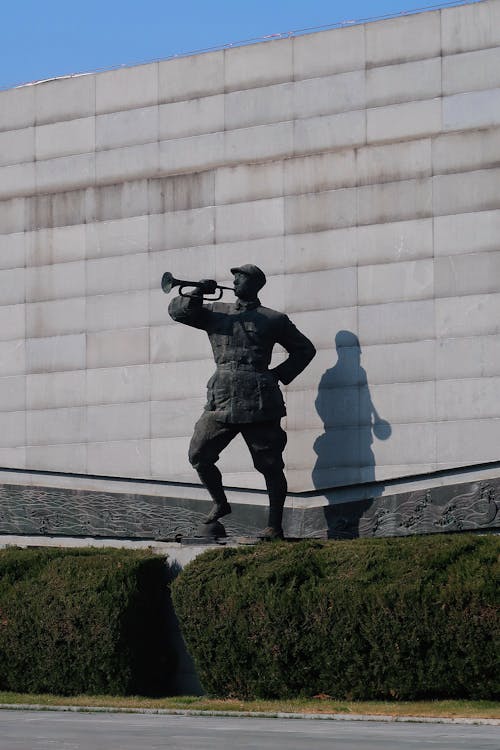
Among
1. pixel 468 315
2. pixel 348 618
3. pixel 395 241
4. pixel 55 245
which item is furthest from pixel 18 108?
pixel 348 618

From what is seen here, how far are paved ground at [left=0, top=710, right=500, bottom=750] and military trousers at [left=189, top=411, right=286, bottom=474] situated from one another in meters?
5.38

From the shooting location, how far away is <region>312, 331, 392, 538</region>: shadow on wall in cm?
2364

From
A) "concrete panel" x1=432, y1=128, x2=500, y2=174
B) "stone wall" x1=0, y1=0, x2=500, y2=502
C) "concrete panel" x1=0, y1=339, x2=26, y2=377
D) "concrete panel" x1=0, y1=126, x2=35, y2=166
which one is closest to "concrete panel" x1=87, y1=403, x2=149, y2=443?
"stone wall" x1=0, y1=0, x2=500, y2=502

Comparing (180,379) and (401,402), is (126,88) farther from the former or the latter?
(401,402)

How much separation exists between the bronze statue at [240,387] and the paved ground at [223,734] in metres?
5.35

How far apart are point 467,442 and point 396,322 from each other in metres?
2.08

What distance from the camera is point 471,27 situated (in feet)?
78.4

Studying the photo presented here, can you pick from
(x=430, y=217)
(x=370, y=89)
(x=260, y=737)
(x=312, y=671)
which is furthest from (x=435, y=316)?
(x=260, y=737)

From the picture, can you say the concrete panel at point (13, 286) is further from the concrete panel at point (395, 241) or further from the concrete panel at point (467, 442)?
the concrete panel at point (467, 442)

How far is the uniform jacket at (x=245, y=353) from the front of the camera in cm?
2223

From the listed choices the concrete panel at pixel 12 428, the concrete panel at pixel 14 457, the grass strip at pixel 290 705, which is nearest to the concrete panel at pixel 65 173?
the concrete panel at pixel 12 428

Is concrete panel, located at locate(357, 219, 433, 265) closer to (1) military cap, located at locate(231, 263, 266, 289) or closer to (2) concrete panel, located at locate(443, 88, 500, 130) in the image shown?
(2) concrete panel, located at locate(443, 88, 500, 130)

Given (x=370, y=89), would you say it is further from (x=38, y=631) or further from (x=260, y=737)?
(x=260, y=737)

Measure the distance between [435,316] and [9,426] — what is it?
7.47 metres
